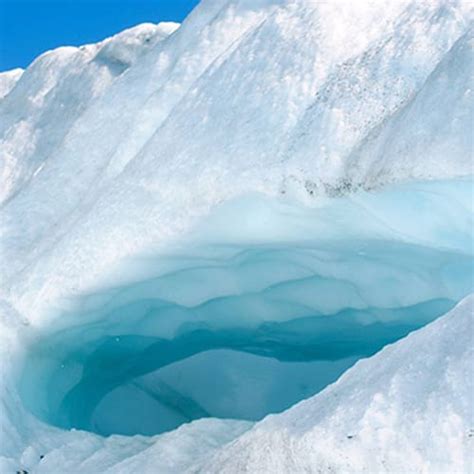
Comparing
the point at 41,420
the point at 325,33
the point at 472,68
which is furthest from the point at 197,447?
the point at 325,33

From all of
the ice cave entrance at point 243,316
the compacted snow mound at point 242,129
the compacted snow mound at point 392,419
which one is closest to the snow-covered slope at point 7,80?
the compacted snow mound at point 242,129

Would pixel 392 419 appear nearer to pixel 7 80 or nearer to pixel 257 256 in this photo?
pixel 257 256

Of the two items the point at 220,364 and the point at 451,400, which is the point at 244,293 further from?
the point at 451,400

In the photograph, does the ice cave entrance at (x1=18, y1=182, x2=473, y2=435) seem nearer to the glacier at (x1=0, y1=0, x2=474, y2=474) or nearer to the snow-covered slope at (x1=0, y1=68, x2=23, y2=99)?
the glacier at (x1=0, y1=0, x2=474, y2=474)

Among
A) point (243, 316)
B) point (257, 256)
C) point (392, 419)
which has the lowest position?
point (392, 419)

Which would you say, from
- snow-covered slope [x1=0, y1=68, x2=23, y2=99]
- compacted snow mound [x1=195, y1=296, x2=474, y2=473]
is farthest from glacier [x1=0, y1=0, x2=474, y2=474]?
snow-covered slope [x1=0, y1=68, x2=23, y2=99]

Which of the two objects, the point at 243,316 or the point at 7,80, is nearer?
the point at 243,316

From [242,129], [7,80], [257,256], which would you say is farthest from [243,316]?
[7,80]

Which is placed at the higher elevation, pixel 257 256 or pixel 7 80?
pixel 7 80
